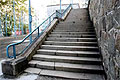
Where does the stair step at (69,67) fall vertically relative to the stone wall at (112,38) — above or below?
below

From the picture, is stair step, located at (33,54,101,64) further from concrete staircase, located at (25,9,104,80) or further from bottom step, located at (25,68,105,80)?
bottom step, located at (25,68,105,80)

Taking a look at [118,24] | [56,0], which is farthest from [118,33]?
[56,0]

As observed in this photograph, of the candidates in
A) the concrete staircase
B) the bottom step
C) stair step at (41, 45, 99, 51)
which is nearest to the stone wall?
the bottom step

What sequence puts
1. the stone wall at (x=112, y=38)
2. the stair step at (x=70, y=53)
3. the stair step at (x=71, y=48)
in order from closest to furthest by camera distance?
the stone wall at (x=112, y=38) < the stair step at (x=70, y=53) < the stair step at (x=71, y=48)

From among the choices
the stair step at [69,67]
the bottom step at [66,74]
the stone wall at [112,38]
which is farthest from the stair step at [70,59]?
the stone wall at [112,38]

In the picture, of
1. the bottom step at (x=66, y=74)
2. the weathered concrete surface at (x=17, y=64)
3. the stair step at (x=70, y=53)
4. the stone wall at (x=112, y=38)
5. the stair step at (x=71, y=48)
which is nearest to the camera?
the stone wall at (x=112, y=38)

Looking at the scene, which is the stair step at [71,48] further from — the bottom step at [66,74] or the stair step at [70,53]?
the bottom step at [66,74]

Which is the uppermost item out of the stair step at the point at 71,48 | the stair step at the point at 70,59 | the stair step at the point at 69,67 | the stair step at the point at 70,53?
the stair step at the point at 71,48

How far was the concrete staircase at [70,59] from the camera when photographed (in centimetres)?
294

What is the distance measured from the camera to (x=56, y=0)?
77.8 feet

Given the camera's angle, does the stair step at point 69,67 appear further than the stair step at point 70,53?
No

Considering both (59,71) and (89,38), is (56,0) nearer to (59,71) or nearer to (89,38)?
(89,38)

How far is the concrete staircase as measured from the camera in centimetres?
294

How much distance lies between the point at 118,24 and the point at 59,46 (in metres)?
2.89
